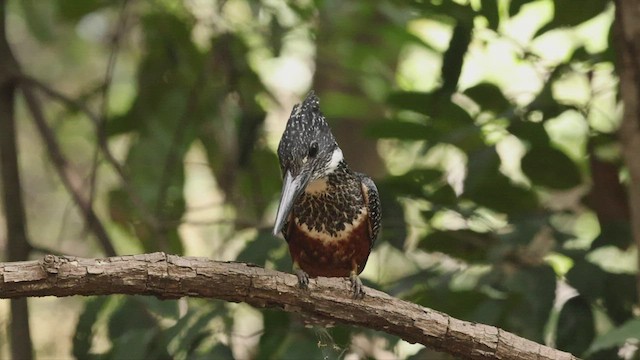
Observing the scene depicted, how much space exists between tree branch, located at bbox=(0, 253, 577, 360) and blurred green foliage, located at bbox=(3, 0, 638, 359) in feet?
0.99

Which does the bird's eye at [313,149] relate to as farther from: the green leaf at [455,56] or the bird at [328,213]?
the green leaf at [455,56]

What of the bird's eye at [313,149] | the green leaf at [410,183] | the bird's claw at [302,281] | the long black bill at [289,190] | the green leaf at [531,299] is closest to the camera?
the bird's claw at [302,281]

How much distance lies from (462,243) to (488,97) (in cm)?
50

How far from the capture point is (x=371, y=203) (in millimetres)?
2873

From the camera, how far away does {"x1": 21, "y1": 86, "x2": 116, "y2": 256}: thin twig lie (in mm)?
3668

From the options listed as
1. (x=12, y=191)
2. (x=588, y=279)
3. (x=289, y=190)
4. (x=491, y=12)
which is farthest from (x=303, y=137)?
(x=12, y=191)

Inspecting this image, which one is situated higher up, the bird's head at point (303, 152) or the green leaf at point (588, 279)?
the bird's head at point (303, 152)

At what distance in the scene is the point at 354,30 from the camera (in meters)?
4.28

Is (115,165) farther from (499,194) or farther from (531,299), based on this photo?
(531,299)

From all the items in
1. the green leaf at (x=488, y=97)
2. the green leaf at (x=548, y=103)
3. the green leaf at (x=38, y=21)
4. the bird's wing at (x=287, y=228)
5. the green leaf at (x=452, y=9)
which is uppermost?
the green leaf at (x=452, y=9)

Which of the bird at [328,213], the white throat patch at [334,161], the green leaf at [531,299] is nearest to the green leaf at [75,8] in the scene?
the bird at [328,213]

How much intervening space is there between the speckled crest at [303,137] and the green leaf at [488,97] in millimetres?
717

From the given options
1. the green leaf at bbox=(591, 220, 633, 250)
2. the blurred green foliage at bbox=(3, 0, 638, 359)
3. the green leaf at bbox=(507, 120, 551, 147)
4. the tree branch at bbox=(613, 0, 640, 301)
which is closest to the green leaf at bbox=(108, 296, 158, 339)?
the blurred green foliage at bbox=(3, 0, 638, 359)

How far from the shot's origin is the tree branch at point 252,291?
6.42ft
